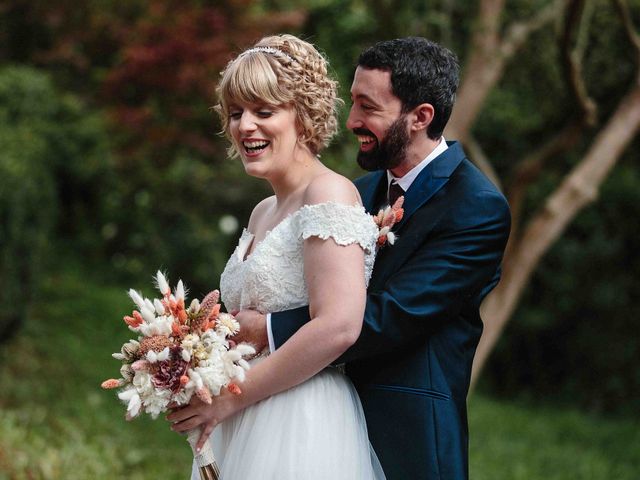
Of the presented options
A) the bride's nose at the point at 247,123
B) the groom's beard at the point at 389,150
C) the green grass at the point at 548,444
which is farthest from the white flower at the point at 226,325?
the green grass at the point at 548,444

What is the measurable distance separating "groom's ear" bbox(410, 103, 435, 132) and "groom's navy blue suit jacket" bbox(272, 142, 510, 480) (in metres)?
0.13

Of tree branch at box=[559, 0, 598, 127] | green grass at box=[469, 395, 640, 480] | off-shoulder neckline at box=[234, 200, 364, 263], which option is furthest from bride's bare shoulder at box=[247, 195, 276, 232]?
green grass at box=[469, 395, 640, 480]

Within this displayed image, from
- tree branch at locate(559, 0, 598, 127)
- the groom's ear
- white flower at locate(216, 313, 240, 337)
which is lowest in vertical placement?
white flower at locate(216, 313, 240, 337)

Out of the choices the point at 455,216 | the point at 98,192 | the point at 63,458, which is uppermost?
the point at 98,192

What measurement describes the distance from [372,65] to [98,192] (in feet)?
25.8

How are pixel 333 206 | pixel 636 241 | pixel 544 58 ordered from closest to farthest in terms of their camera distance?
1. pixel 333 206
2. pixel 544 58
3. pixel 636 241

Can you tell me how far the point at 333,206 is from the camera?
7.73 feet

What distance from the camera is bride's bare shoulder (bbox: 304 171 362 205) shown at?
2416 mm

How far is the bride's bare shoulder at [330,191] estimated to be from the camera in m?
2.42

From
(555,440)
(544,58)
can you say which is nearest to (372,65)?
(544,58)

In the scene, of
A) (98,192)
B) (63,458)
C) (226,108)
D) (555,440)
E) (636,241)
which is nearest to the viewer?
(226,108)

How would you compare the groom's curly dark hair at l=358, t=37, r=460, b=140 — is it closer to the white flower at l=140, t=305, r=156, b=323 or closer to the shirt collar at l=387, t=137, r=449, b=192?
the shirt collar at l=387, t=137, r=449, b=192

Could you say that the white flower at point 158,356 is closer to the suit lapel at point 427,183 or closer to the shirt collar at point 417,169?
the suit lapel at point 427,183

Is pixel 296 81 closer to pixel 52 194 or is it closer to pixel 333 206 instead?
pixel 333 206
